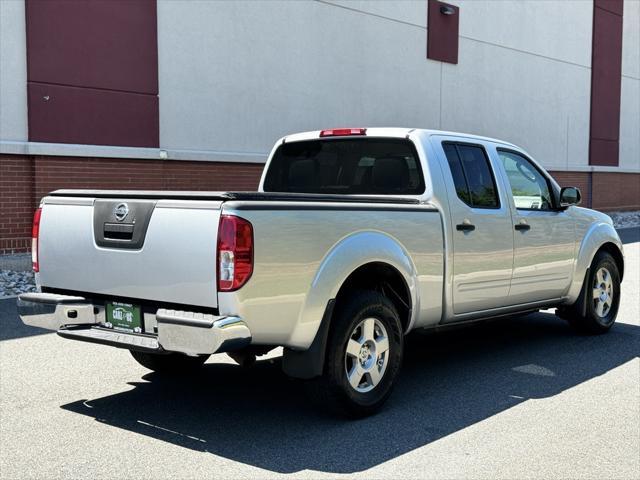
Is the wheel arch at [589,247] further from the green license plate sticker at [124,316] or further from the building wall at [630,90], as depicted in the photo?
the building wall at [630,90]

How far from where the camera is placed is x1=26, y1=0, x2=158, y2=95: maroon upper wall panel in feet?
40.3

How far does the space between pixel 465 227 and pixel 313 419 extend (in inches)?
77.5

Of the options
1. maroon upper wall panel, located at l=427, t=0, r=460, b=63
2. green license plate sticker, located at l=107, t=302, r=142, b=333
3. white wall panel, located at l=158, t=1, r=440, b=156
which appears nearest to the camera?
green license plate sticker, located at l=107, t=302, r=142, b=333

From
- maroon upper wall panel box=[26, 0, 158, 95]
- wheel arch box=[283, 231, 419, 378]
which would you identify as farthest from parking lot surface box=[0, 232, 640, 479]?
maroon upper wall panel box=[26, 0, 158, 95]

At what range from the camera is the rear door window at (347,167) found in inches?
249

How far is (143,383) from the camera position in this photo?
6156mm

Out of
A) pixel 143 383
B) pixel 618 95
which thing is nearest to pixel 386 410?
pixel 143 383

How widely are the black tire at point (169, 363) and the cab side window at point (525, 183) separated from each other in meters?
3.08

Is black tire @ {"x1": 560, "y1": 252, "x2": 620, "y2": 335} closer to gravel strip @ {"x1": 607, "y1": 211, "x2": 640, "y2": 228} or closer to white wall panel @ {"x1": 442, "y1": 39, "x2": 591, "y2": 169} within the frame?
white wall panel @ {"x1": 442, "y1": 39, "x2": 591, "y2": 169}

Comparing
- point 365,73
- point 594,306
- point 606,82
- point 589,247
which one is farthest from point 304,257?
point 606,82

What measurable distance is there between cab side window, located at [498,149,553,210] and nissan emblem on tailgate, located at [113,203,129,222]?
3518 mm

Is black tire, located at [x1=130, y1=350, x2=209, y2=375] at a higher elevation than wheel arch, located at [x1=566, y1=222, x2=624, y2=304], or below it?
below

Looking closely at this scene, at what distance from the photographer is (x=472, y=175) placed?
261 inches

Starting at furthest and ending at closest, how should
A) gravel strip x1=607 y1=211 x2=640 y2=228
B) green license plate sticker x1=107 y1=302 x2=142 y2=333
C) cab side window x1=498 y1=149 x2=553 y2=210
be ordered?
gravel strip x1=607 y1=211 x2=640 y2=228
cab side window x1=498 y1=149 x2=553 y2=210
green license plate sticker x1=107 y1=302 x2=142 y2=333
